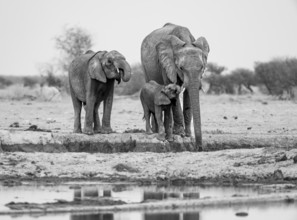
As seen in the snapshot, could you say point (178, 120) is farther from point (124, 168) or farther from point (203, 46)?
point (124, 168)

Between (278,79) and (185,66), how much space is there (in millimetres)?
35026

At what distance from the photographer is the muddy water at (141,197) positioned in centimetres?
1528

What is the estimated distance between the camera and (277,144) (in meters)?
24.9

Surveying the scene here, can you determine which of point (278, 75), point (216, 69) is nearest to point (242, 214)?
point (278, 75)

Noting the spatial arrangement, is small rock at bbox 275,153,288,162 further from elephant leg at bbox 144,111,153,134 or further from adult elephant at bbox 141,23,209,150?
elephant leg at bbox 144,111,153,134

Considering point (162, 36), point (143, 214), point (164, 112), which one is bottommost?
point (143, 214)

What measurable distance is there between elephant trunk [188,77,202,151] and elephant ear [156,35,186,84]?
2.67ft

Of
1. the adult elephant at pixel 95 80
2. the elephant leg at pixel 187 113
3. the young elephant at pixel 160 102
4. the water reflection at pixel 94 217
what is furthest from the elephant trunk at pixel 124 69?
the water reflection at pixel 94 217

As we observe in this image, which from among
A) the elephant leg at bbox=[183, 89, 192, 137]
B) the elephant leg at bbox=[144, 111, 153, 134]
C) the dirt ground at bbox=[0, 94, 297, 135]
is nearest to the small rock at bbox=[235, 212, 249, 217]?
the elephant leg at bbox=[144, 111, 153, 134]

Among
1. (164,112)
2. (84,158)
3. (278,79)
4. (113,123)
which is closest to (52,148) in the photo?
(84,158)

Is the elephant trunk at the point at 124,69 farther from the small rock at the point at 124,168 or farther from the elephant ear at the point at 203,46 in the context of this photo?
the small rock at the point at 124,168

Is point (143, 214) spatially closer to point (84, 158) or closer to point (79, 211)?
point (79, 211)

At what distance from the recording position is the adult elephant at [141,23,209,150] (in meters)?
22.9

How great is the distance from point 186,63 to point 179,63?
264 millimetres
